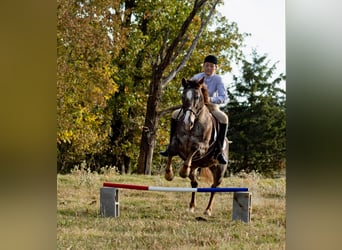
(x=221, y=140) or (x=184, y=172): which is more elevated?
(x=221, y=140)

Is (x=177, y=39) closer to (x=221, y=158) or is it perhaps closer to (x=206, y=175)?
(x=221, y=158)

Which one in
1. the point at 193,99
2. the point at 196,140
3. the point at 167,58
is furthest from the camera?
the point at 167,58

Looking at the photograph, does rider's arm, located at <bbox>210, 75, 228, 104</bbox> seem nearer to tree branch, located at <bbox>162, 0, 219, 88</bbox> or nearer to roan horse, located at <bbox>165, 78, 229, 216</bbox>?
roan horse, located at <bbox>165, 78, 229, 216</bbox>

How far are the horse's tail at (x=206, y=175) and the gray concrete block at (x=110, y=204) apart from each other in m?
0.85

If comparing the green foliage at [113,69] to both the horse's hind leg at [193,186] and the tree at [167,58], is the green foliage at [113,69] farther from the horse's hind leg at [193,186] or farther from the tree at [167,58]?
the horse's hind leg at [193,186]

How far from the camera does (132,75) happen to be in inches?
251

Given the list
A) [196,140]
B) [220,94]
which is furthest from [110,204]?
[220,94]

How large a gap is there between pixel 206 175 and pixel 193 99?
76 centimetres

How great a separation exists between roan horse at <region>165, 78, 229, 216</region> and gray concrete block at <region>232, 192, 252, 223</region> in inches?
9.1

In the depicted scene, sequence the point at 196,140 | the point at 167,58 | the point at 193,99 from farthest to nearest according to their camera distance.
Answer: the point at 167,58 → the point at 196,140 → the point at 193,99

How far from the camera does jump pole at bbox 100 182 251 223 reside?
240 inches

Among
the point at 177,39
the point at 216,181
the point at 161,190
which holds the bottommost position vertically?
the point at 161,190

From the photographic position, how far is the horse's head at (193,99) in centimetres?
611

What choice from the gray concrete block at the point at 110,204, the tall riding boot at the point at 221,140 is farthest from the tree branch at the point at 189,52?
the gray concrete block at the point at 110,204
